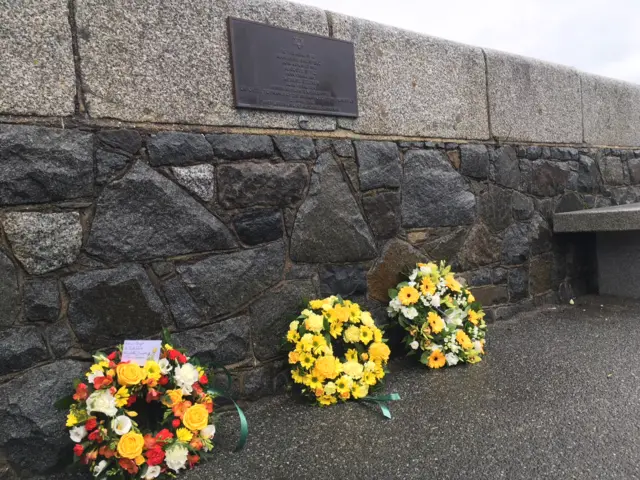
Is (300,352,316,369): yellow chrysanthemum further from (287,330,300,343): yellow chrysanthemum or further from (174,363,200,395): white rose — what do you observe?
(174,363,200,395): white rose

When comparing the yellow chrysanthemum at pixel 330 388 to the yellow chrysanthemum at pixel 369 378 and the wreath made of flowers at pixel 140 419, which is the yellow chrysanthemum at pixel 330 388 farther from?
the wreath made of flowers at pixel 140 419

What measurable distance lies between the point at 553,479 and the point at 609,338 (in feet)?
5.66

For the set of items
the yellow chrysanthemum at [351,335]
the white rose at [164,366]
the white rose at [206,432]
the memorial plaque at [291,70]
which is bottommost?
the white rose at [206,432]

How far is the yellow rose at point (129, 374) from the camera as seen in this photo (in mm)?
1598

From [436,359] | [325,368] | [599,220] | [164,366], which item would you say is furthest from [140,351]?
[599,220]

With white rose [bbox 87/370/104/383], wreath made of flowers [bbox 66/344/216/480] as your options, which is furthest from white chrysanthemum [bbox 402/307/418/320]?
white rose [bbox 87/370/104/383]

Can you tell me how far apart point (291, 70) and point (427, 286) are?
1.37m

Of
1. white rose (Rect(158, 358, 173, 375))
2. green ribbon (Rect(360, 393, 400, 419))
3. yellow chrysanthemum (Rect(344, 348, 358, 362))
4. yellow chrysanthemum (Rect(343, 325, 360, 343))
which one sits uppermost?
white rose (Rect(158, 358, 173, 375))

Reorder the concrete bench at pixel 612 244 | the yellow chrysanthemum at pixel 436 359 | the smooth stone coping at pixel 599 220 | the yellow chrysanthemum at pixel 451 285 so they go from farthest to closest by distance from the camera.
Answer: the concrete bench at pixel 612 244, the smooth stone coping at pixel 599 220, the yellow chrysanthemum at pixel 451 285, the yellow chrysanthemum at pixel 436 359

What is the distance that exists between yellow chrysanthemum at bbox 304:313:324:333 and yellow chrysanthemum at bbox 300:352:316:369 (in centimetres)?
12

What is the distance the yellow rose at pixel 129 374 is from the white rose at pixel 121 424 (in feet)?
0.36

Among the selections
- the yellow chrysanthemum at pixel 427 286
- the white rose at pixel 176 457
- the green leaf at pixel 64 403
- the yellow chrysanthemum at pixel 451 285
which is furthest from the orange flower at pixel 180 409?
the yellow chrysanthemum at pixel 451 285

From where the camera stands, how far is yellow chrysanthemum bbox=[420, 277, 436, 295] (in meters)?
2.65

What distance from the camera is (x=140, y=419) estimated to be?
172cm
